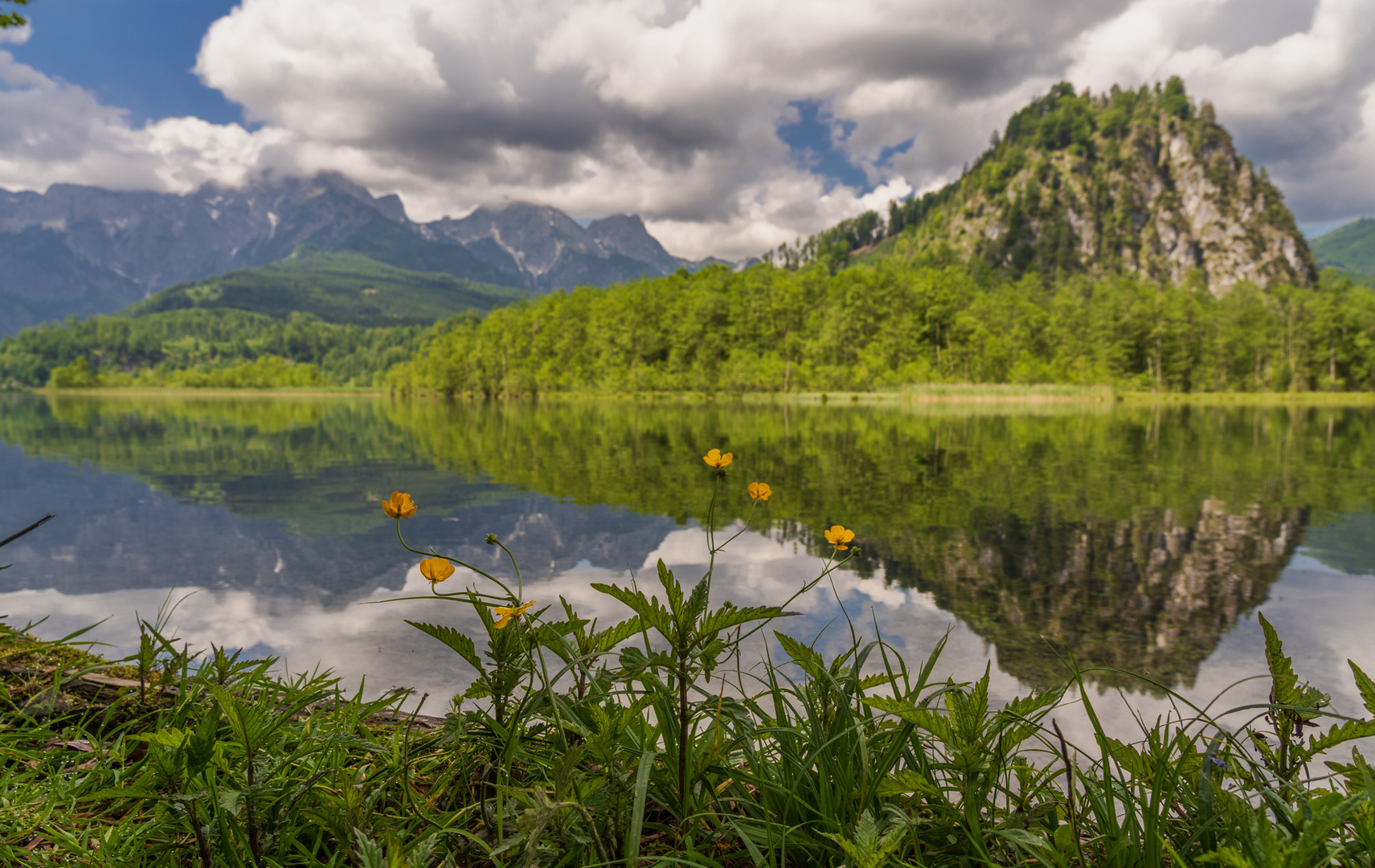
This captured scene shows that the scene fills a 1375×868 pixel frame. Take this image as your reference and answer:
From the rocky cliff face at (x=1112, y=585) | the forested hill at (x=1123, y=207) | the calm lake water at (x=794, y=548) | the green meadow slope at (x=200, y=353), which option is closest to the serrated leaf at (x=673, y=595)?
the calm lake water at (x=794, y=548)

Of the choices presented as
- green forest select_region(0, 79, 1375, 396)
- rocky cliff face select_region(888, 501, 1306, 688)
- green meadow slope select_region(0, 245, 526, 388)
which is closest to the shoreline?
green forest select_region(0, 79, 1375, 396)

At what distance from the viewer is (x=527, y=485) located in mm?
11070

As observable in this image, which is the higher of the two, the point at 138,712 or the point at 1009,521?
the point at 138,712

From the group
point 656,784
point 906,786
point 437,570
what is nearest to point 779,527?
point 656,784

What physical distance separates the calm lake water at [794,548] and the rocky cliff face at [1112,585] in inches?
1.2

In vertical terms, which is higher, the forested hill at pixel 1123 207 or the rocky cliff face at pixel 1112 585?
the forested hill at pixel 1123 207

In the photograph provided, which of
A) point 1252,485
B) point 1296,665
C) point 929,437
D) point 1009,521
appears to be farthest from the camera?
point 929,437

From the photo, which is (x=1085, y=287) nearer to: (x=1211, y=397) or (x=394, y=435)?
(x=1211, y=397)

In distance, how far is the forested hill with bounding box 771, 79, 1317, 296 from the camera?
415 feet

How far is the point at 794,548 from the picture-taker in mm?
6656

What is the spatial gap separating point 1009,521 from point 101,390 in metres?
141

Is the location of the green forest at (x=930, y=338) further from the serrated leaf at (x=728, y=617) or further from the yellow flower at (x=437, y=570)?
the yellow flower at (x=437, y=570)

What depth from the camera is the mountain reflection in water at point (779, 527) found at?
15.4ft

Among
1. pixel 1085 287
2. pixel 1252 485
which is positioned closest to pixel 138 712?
pixel 1252 485
